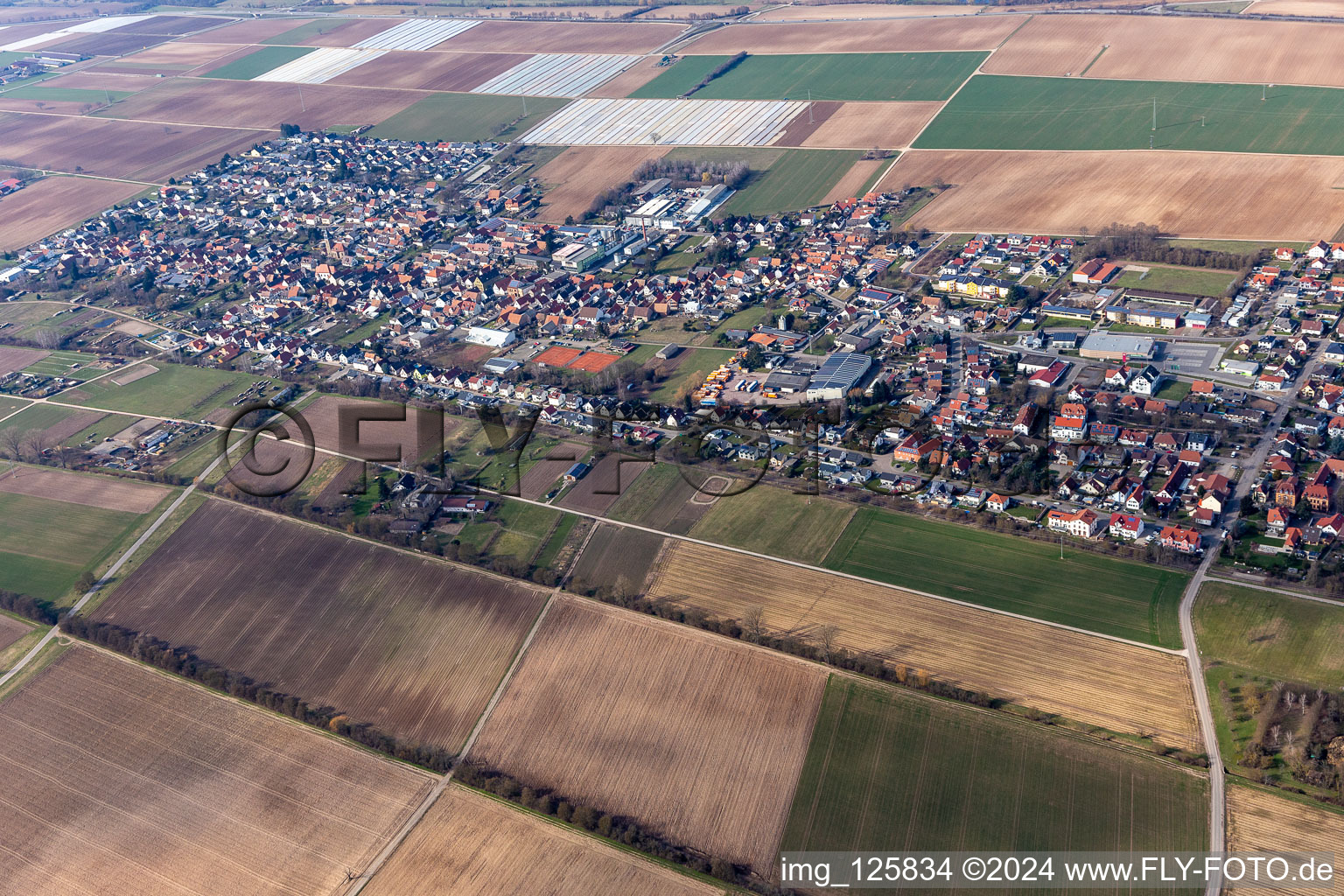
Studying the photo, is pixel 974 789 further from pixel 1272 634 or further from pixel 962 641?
pixel 1272 634

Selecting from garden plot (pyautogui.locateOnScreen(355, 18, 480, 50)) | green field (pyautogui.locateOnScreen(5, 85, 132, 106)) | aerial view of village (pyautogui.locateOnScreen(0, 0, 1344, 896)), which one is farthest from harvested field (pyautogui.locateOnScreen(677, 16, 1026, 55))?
green field (pyautogui.locateOnScreen(5, 85, 132, 106))

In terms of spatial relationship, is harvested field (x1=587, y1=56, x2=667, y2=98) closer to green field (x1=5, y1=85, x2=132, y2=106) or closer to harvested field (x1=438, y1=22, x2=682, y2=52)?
harvested field (x1=438, y1=22, x2=682, y2=52)

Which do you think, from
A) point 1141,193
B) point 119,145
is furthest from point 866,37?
point 119,145

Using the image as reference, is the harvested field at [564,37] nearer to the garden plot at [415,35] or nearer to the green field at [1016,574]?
the garden plot at [415,35]

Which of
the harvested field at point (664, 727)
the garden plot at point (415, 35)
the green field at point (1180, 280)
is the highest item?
the green field at point (1180, 280)

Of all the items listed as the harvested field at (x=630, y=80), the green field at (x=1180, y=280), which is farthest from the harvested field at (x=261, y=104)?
the green field at (x=1180, y=280)

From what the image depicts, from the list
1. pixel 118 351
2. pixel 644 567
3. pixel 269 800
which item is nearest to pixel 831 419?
pixel 644 567
